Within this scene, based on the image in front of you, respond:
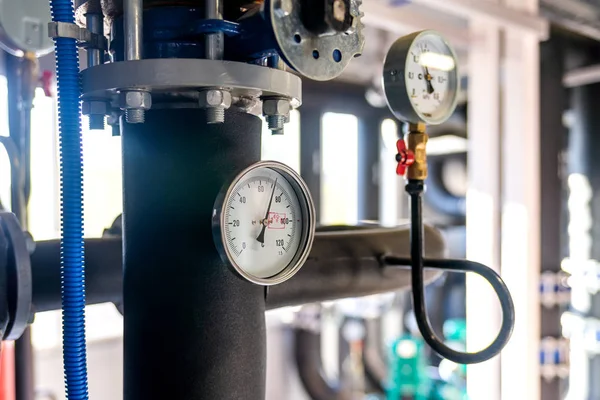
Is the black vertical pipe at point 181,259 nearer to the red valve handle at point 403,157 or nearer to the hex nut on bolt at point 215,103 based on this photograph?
the hex nut on bolt at point 215,103

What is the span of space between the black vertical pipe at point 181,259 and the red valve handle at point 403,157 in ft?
1.02

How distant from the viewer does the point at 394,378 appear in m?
2.26

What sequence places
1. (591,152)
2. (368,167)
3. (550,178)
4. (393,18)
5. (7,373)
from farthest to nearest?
(368,167) < (591,152) < (550,178) < (393,18) < (7,373)

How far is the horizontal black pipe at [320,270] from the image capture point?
0.65 meters

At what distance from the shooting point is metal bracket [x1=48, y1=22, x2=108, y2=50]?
52 cm

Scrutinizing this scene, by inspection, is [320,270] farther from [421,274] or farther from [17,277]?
[17,277]

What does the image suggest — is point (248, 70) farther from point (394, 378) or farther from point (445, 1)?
point (394, 378)

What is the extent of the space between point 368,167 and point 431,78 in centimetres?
161

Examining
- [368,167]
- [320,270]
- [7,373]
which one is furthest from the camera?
[368,167]

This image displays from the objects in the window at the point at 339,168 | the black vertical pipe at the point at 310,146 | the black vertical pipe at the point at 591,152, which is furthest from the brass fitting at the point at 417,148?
the black vertical pipe at the point at 591,152

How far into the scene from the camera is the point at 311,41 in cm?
51

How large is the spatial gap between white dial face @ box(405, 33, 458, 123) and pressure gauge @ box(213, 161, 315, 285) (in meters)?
0.30

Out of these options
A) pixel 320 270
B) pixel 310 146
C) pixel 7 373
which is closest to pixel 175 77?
pixel 320 270

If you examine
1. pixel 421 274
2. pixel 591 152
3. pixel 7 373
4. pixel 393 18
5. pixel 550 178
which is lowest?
pixel 7 373
